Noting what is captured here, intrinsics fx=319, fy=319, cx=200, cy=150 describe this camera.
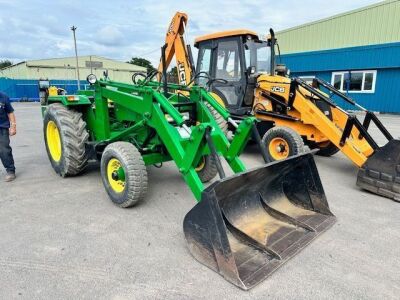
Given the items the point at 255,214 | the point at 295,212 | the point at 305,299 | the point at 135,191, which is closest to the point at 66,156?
the point at 135,191

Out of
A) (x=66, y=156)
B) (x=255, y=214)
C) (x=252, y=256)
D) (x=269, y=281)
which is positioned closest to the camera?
(x=269, y=281)

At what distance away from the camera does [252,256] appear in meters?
2.75

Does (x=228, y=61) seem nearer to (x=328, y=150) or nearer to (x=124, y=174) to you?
(x=328, y=150)

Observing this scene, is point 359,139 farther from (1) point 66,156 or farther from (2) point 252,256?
(1) point 66,156

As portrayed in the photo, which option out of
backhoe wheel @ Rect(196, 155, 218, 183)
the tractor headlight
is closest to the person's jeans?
the tractor headlight

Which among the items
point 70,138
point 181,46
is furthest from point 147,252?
point 181,46

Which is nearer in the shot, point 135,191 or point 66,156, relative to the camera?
point 135,191

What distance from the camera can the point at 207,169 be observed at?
4.71 metres

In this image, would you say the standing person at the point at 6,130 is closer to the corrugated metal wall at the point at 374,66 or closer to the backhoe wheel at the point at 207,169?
the backhoe wheel at the point at 207,169

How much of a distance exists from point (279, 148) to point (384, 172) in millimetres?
1866

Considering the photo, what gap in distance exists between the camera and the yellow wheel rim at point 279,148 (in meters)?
5.75

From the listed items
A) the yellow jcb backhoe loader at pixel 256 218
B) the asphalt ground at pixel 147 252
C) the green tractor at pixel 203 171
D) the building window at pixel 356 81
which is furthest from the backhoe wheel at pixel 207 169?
the building window at pixel 356 81

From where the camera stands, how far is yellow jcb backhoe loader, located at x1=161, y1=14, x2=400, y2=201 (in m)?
5.41

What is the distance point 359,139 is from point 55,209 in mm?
4931
